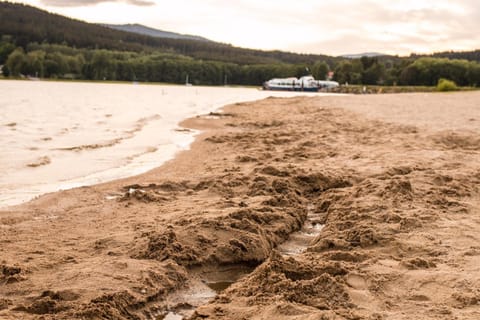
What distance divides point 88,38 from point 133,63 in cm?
3869

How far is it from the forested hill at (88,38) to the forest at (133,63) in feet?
0.83

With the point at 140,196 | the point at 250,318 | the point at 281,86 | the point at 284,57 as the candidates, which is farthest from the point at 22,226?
the point at 284,57

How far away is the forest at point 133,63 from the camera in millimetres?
97438

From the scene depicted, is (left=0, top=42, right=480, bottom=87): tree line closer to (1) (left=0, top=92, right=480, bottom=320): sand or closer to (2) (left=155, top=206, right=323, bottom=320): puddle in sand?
(1) (left=0, top=92, right=480, bottom=320): sand

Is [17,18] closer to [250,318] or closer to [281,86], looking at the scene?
[281,86]

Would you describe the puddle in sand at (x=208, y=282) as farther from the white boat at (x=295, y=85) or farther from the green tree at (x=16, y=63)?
the green tree at (x=16, y=63)

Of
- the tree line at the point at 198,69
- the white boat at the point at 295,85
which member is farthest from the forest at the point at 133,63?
the white boat at the point at 295,85

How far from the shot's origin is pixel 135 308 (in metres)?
3.35

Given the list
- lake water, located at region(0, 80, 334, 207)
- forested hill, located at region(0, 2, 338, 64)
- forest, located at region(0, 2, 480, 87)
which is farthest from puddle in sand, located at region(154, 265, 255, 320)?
forested hill, located at region(0, 2, 338, 64)

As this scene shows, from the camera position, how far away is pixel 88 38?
5950 inches

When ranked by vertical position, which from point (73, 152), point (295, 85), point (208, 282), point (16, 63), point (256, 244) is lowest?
point (295, 85)

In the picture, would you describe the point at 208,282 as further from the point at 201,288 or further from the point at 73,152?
the point at 73,152

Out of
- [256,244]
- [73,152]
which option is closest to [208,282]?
[256,244]

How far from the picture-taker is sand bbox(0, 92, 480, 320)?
127 inches
